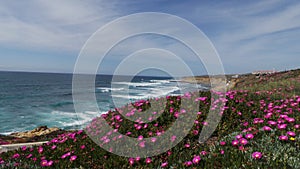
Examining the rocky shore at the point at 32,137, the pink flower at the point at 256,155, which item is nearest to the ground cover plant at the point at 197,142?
the pink flower at the point at 256,155

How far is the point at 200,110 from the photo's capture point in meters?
6.57

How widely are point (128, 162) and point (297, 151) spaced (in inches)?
124

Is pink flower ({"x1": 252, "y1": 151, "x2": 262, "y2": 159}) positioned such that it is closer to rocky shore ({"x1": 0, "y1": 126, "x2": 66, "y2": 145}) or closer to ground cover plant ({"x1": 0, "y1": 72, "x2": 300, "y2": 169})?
ground cover plant ({"x1": 0, "y1": 72, "x2": 300, "y2": 169})

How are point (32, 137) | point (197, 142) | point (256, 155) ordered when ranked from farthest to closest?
point (32, 137) → point (197, 142) → point (256, 155)

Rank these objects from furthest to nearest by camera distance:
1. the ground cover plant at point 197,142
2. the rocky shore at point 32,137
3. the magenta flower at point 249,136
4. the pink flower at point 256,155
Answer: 1. the rocky shore at point 32,137
2. the magenta flower at point 249,136
3. the ground cover plant at point 197,142
4. the pink flower at point 256,155

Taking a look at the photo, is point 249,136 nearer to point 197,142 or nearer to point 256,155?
point 256,155

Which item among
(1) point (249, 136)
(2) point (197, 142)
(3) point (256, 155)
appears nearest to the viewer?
(3) point (256, 155)

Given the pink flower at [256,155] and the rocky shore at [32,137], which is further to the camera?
the rocky shore at [32,137]

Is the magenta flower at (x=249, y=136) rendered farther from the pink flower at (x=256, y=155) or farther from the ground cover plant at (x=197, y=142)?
the pink flower at (x=256, y=155)

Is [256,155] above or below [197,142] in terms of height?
above

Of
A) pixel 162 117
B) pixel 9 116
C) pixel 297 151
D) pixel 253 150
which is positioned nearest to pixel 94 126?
pixel 162 117

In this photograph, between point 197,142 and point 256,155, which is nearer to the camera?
point 256,155

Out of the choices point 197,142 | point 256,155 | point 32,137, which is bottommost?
point 32,137

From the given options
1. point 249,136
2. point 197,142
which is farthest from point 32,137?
point 249,136
